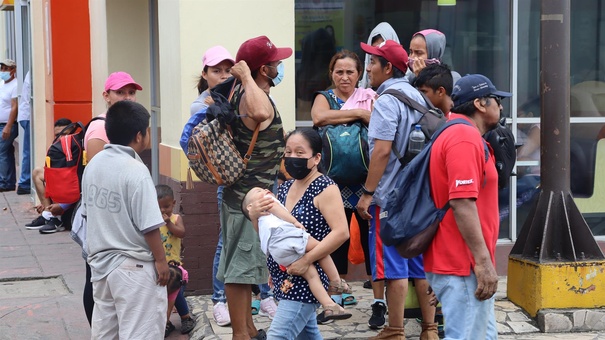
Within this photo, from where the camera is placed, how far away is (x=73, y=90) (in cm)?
1180

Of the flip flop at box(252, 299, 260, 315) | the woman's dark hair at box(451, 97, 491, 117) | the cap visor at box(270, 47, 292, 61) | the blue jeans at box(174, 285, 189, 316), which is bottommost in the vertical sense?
the flip flop at box(252, 299, 260, 315)

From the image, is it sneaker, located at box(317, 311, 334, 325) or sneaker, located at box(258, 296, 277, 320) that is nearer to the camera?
sneaker, located at box(317, 311, 334, 325)

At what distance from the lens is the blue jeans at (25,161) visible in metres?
14.9

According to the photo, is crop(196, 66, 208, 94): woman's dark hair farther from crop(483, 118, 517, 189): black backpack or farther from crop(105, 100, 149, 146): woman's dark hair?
crop(483, 118, 517, 189): black backpack

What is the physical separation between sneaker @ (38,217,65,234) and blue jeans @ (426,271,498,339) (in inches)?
293

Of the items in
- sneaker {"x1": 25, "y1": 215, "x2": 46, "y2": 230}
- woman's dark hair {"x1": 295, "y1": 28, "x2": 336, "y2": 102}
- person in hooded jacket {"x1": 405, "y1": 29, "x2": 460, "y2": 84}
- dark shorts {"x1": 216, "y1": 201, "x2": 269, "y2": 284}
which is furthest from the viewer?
sneaker {"x1": 25, "y1": 215, "x2": 46, "y2": 230}

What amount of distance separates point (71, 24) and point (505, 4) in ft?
18.3

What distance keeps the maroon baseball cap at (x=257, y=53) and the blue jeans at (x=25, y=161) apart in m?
9.76

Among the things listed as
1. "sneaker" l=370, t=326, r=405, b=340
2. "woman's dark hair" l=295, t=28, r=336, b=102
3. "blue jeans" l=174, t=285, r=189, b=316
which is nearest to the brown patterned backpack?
"blue jeans" l=174, t=285, r=189, b=316

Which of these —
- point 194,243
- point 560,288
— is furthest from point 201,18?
point 560,288

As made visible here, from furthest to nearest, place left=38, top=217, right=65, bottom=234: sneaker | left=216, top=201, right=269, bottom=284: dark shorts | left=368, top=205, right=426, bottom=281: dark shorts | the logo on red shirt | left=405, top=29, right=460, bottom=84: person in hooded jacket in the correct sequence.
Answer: left=38, top=217, right=65, bottom=234: sneaker → left=405, top=29, right=460, bottom=84: person in hooded jacket → left=368, top=205, right=426, bottom=281: dark shorts → left=216, top=201, right=269, bottom=284: dark shorts → the logo on red shirt

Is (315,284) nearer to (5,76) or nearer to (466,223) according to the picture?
(466,223)

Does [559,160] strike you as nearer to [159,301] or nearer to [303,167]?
[303,167]

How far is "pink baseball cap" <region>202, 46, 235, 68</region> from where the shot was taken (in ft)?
22.3
